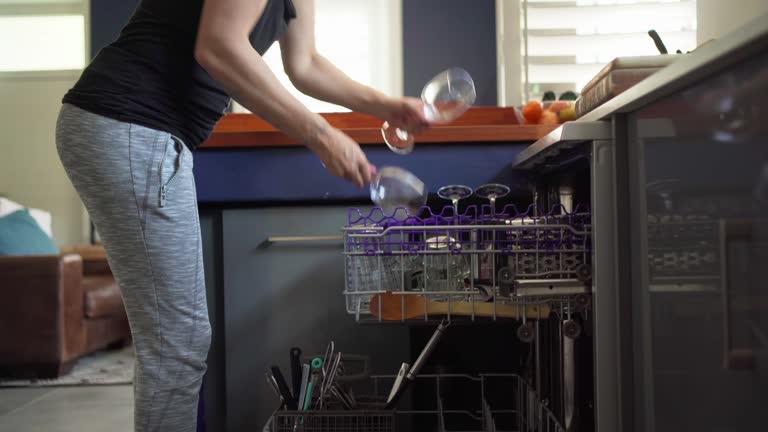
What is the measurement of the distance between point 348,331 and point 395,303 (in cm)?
49

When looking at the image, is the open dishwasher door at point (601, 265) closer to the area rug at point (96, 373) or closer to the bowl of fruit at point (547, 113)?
the bowl of fruit at point (547, 113)

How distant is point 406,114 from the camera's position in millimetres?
1357

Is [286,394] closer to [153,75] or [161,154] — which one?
[161,154]

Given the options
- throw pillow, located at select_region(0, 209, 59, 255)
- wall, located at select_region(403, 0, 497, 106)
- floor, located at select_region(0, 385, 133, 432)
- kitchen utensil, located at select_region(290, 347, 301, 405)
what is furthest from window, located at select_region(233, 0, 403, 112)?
kitchen utensil, located at select_region(290, 347, 301, 405)

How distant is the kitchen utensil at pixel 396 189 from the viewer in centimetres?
122

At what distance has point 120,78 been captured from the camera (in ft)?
3.57

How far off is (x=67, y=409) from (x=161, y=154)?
2.05 metres

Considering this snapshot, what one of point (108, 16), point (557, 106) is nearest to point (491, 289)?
point (557, 106)

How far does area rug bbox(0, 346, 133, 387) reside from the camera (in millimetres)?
3275

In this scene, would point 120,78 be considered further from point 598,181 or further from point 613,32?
point 613,32

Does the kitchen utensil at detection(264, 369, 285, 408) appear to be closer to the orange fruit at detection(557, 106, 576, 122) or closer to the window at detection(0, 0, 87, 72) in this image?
the orange fruit at detection(557, 106, 576, 122)

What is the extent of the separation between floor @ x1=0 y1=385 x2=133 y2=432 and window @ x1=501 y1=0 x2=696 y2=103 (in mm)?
2007

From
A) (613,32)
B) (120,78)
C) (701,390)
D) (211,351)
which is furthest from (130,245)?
(613,32)

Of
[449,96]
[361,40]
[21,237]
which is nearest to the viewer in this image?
[449,96]
